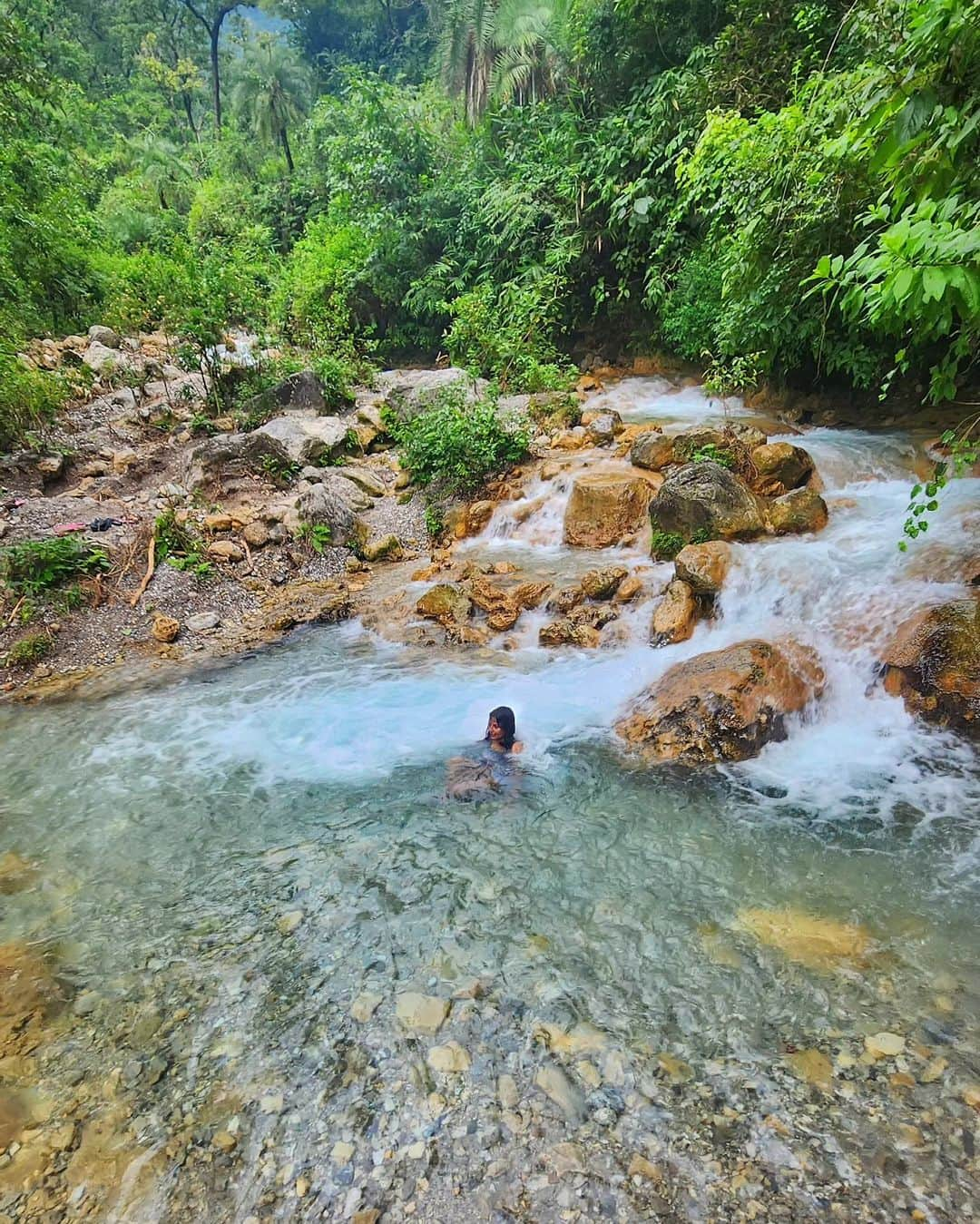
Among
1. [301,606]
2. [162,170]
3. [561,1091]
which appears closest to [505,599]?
[301,606]

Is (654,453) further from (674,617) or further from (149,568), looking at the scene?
(149,568)

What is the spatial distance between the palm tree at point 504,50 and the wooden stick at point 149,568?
14893 millimetres

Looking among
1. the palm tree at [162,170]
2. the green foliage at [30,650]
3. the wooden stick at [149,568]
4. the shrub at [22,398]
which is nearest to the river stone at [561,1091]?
the green foliage at [30,650]

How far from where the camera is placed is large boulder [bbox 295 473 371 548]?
9.23 meters

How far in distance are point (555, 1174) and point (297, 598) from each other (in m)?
7.02

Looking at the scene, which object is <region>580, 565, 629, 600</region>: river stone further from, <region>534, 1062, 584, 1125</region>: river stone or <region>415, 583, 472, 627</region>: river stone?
<region>534, 1062, 584, 1125</region>: river stone

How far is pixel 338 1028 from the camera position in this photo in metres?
2.76

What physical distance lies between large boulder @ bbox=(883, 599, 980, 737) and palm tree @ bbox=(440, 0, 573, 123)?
1617cm

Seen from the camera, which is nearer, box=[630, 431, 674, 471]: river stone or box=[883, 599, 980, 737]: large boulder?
box=[883, 599, 980, 737]: large boulder

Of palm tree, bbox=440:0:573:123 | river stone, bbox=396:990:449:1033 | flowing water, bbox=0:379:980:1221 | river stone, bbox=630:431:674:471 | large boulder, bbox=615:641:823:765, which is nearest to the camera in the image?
flowing water, bbox=0:379:980:1221

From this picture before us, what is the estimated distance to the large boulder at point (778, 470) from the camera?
8.02 meters

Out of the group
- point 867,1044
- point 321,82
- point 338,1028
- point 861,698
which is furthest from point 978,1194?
point 321,82

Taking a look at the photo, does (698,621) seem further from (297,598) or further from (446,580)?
(297,598)

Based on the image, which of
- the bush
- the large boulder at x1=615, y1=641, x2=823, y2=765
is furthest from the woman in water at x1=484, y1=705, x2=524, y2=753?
the bush
